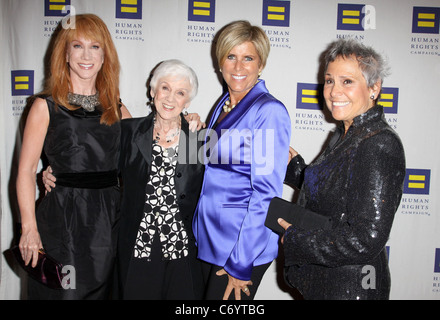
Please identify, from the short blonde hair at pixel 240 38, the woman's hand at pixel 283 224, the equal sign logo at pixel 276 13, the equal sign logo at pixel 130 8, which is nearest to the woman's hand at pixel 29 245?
the woman's hand at pixel 283 224

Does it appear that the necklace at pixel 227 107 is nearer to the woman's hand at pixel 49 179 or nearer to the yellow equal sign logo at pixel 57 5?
the woman's hand at pixel 49 179

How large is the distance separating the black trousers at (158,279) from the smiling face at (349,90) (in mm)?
1305

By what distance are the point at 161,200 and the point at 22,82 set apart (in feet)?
6.19

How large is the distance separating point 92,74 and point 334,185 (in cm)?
157

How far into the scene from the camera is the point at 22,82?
3.06 m

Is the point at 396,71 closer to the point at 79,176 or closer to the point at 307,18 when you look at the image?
the point at 307,18

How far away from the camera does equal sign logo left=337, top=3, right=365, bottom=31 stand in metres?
2.97

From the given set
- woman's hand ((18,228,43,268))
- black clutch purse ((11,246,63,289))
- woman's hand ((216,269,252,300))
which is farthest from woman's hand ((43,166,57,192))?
woman's hand ((216,269,252,300))

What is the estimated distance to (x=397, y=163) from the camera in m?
1.46

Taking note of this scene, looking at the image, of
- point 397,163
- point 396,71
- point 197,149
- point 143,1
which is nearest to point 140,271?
point 197,149

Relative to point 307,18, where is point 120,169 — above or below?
below

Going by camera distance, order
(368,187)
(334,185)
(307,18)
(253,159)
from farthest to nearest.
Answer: (307,18) → (253,159) → (334,185) → (368,187)

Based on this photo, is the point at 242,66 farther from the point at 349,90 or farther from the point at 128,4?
the point at 128,4

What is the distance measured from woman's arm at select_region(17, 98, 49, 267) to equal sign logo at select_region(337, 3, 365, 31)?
7.96ft
